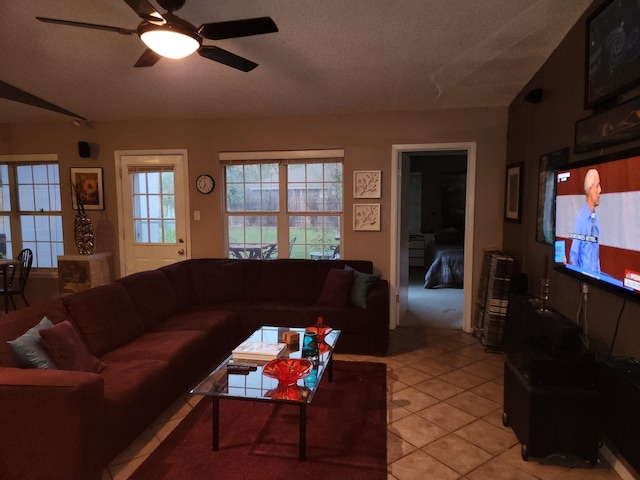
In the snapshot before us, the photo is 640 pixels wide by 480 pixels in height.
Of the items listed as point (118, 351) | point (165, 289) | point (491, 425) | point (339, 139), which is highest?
point (339, 139)

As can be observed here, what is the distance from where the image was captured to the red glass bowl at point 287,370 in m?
2.28

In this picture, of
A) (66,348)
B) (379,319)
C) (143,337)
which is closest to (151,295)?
(143,337)

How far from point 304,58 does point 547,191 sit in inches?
86.0

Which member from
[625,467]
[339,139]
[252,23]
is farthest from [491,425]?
[339,139]

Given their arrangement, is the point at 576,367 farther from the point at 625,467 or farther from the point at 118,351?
the point at 118,351

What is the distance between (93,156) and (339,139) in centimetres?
314

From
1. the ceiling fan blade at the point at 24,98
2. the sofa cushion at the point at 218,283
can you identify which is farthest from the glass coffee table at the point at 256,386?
the ceiling fan blade at the point at 24,98

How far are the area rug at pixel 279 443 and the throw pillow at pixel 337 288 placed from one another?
1.06 m

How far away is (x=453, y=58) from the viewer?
10.5ft

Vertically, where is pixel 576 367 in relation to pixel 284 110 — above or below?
below

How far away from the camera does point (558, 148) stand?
9.75 ft

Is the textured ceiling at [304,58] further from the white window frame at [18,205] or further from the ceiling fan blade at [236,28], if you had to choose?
the white window frame at [18,205]

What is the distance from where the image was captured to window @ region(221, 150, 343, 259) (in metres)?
4.72

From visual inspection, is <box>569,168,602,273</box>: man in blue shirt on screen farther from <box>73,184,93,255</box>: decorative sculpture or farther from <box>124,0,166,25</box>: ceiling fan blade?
<box>73,184,93,255</box>: decorative sculpture
